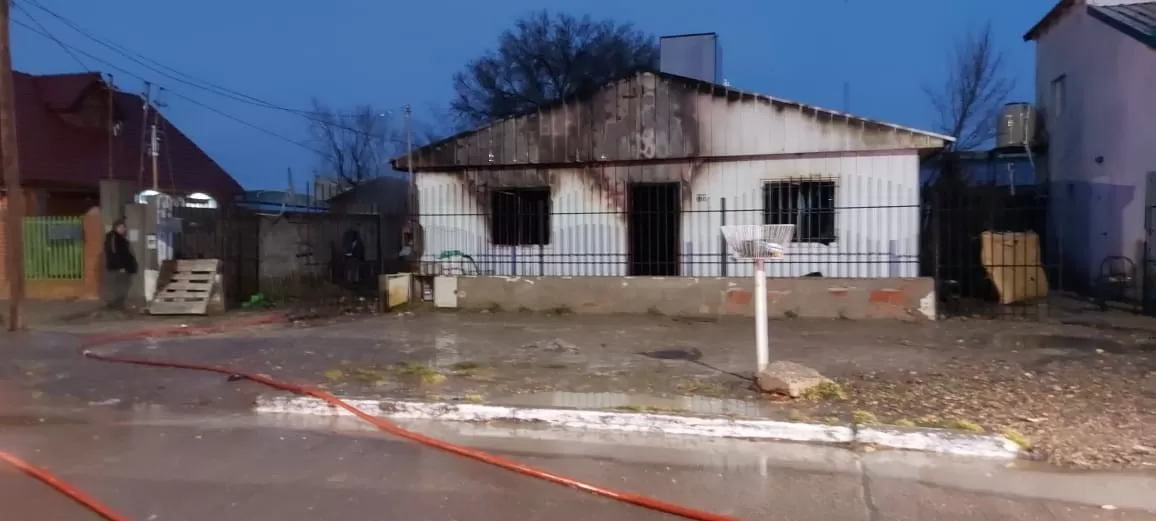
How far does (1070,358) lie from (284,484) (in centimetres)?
832

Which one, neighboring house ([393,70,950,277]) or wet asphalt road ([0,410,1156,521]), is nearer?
wet asphalt road ([0,410,1156,521])

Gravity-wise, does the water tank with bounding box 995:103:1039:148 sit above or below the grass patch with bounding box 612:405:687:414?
above

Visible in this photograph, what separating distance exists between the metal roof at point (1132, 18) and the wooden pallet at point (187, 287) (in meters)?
16.7

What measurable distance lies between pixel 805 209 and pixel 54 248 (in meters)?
14.5

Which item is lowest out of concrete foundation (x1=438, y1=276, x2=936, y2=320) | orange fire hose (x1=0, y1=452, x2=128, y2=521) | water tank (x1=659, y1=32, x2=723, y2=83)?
orange fire hose (x1=0, y1=452, x2=128, y2=521)

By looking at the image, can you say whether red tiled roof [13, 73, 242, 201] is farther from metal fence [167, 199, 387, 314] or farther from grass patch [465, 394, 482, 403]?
grass patch [465, 394, 482, 403]

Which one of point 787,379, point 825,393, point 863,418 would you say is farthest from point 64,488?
point 825,393

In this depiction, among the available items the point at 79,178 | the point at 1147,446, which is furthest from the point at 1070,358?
the point at 79,178

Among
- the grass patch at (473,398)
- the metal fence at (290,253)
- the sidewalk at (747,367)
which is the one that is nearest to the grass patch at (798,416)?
the sidewalk at (747,367)

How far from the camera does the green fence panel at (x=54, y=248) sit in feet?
54.7

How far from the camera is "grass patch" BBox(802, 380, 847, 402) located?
733 cm

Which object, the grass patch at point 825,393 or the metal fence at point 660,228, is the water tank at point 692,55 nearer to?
the metal fence at point 660,228

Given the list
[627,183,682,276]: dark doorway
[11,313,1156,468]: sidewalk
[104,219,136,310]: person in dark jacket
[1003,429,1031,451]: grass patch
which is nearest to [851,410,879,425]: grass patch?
[11,313,1156,468]: sidewalk

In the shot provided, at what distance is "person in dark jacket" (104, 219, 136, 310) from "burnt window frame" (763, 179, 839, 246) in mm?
11267
